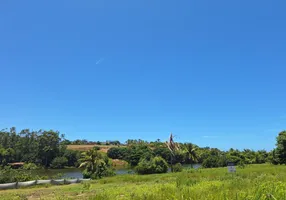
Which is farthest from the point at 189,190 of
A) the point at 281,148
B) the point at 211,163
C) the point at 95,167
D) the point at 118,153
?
the point at 118,153

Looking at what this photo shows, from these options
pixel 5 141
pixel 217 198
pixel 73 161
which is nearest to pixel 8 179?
pixel 217 198

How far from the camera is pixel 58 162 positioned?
7394 cm

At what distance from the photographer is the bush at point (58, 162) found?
2908 inches

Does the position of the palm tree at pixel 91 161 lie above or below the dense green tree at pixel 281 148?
below

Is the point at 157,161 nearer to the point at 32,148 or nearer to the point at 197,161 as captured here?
the point at 197,161

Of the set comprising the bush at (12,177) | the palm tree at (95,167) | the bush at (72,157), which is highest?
the bush at (72,157)

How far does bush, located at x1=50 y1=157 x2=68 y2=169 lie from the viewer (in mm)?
73875

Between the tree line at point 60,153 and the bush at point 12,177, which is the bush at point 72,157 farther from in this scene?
the bush at point 12,177

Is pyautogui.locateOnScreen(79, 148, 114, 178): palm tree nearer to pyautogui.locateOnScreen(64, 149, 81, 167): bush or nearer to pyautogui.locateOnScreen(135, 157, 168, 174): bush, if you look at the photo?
pyautogui.locateOnScreen(135, 157, 168, 174): bush

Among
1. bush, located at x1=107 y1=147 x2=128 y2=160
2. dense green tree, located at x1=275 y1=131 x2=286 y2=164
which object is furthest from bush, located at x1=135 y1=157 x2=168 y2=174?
bush, located at x1=107 y1=147 x2=128 y2=160

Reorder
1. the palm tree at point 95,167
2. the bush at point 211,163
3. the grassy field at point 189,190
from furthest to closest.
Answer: the bush at point 211,163
the palm tree at point 95,167
the grassy field at point 189,190

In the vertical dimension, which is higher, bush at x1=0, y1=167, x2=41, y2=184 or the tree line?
the tree line

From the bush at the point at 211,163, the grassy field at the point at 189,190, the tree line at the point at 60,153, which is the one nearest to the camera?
the grassy field at the point at 189,190

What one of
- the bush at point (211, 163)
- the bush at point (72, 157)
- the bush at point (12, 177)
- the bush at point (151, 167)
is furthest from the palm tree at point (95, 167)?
the bush at point (72, 157)
